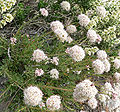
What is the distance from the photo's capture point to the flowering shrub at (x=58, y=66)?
1.83 metres

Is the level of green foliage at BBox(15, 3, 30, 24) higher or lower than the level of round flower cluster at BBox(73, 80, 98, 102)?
higher

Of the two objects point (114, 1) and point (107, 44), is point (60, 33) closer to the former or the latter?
point (107, 44)

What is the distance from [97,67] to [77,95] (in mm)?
680

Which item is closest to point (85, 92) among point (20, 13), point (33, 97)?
point (33, 97)

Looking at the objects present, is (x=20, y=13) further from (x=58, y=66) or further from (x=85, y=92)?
(x=85, y=92)

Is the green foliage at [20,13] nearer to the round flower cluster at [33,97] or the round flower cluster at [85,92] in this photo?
the round flower cluster at [33,97]

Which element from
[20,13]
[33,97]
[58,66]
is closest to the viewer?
[33,97]

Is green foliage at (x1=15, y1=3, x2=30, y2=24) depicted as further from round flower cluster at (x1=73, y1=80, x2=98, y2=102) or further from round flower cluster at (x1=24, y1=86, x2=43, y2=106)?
round flower cluster at (x1=73, y1=80, x2=98, y2=102)

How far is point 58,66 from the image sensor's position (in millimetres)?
2379

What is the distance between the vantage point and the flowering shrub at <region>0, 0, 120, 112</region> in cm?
183

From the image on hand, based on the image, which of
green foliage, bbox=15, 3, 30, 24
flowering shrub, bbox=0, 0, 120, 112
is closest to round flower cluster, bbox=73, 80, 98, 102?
flowering shrub, bbox=0, 0, 120, 112

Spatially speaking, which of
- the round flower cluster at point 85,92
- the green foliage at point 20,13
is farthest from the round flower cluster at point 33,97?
the green foliage at point 20,13

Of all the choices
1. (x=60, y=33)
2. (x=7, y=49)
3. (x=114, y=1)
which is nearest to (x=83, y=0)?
(x=114, y=1)

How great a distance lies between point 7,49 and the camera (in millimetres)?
2279
